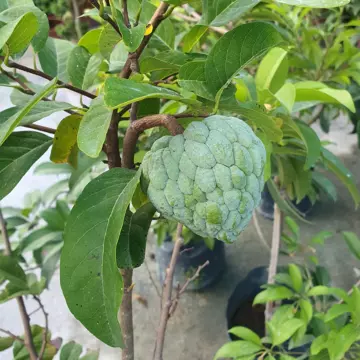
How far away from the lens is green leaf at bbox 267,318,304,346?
38.5 inches

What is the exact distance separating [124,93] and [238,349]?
827 mm

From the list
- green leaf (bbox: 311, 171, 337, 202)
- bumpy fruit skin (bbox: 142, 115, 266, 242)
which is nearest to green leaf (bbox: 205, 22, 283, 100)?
bumpy fruit skin (bbox: 142, 115, 266, 242)

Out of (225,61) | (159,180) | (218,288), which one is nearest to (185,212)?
(159,180)

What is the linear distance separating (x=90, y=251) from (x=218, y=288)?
5.15 feet

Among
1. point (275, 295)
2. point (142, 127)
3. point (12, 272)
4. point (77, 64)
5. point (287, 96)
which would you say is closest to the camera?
point (142, 127)

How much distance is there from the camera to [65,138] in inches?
22.4

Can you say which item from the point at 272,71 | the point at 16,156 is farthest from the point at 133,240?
the point at 272,71

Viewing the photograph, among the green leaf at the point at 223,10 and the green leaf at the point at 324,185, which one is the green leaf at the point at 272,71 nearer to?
the green leaf at the point at 223,10

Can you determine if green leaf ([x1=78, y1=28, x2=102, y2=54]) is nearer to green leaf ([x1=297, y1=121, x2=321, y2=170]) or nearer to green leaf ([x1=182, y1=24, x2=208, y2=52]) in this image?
green leaf ([x1=182, y1=24, x2=208, y2=52])

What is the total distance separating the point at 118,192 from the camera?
0.47 metres

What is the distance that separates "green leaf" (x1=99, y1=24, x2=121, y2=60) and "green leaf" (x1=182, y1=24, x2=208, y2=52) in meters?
0.11

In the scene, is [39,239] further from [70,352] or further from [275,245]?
[275,245]

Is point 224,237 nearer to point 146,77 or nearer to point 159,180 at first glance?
point 159,180

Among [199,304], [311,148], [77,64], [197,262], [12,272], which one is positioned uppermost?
[77,64]
